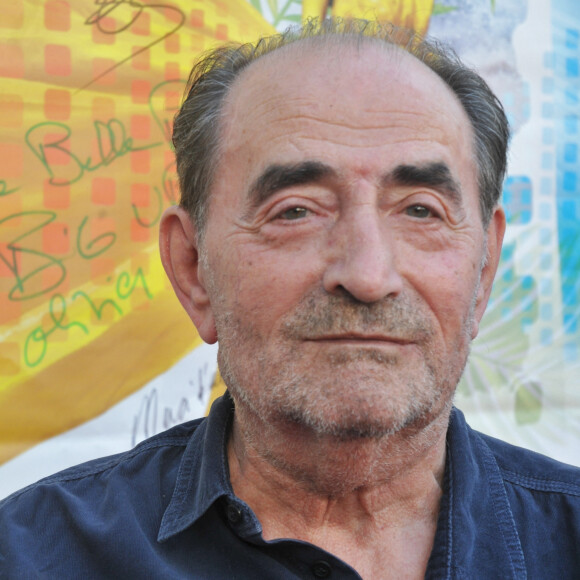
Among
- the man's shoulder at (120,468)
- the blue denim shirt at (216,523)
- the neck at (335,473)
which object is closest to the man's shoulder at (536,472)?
the blue denim shirt at (216,523)

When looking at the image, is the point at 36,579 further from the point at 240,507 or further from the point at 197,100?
the point at 197,100

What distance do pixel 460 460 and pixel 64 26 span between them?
5.60ft

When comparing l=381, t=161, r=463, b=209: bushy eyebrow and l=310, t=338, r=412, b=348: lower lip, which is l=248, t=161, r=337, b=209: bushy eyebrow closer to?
l=381, t=161, r=463, b=209: bushy eyebrow

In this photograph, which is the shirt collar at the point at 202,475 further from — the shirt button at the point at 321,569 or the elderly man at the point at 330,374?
the shirt button at the point at 321,569

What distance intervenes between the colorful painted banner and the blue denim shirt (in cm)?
53

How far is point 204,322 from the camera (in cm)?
176

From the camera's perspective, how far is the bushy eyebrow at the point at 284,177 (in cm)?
152

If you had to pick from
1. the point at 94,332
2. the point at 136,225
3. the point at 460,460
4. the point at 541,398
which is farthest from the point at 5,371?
the point at 541,398

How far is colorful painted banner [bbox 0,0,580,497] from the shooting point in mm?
2197

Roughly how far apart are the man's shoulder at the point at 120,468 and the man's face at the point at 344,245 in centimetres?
31

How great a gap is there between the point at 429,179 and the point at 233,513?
0.82 metres

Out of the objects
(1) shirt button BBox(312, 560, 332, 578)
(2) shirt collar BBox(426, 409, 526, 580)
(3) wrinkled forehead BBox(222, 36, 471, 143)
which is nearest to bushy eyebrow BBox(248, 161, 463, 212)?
(3) wrinkled forehead BBox(222, 36, 471, 143)
